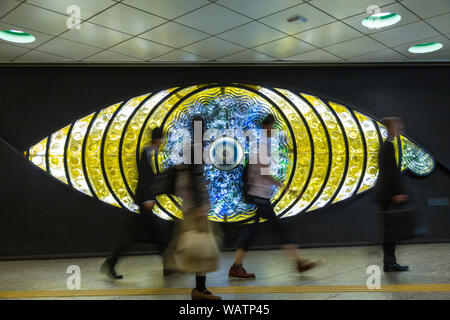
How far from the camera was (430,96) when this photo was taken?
5.20 metres

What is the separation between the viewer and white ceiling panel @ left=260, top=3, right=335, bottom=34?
347cm

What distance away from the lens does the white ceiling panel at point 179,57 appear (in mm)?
4491

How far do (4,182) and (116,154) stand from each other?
4.88 ft

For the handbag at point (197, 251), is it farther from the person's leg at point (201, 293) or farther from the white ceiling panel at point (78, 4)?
the white ceiling panel at point (78, 4)

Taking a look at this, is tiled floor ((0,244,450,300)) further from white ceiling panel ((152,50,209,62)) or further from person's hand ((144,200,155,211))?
white ceiling panel ((152,50,209,62))

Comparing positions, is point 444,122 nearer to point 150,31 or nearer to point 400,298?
point 400,298

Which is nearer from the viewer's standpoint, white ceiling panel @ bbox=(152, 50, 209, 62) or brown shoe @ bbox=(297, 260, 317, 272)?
brown shoe @ bbox=(297, 260, 317, 272)

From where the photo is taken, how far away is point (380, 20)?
382 cm

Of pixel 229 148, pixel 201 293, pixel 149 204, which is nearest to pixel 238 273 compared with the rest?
pixel 201 293

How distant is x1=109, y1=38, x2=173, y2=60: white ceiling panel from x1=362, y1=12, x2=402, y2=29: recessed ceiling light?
233 centimetres

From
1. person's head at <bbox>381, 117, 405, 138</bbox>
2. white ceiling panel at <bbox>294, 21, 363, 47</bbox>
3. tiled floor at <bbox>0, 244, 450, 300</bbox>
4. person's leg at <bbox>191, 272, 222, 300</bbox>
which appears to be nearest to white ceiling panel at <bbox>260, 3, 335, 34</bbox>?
white ceiling panel at <bbox>294, 21, 363, 47</bbox>

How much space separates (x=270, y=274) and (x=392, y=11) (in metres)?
2.93

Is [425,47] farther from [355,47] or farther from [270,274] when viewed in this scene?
[270,274]

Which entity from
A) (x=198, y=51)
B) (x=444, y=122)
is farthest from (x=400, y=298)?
(x=444, y=122)
